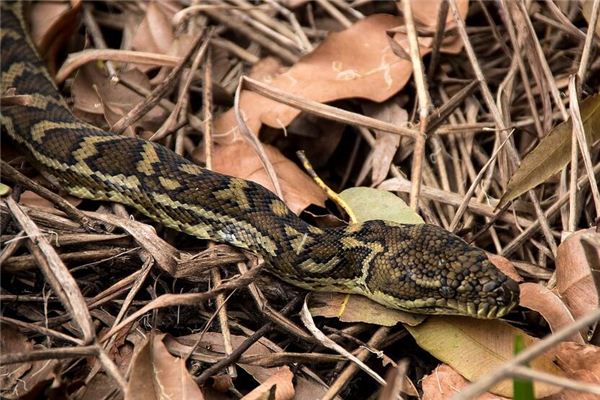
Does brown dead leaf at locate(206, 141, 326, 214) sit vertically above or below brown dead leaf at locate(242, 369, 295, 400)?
above

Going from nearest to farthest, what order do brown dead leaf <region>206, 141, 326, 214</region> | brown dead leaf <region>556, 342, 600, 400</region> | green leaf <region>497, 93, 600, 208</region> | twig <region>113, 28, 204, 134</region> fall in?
1. brown dead leaf <region>556, 342, 600, 400</region>
2. green leaf <region>497, 93, 600, 208</region>
3. brown dead leaf <region>206, 141, 326, 214</region>
4. twig <region>113, 28, 204, 134</region>

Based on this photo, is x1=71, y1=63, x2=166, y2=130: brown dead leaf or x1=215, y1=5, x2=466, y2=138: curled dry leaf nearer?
x1=215, y1=5, x2=466, y2=138: curled dry leaf

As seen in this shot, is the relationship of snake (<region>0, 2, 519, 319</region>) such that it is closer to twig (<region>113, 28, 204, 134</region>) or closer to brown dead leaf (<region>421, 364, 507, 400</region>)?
twig (<region>113, 28, 204, 134</region>)

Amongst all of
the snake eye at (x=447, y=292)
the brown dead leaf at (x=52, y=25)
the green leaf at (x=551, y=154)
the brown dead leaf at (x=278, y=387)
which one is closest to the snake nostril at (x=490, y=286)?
the snake eye at (x=447, y=292)

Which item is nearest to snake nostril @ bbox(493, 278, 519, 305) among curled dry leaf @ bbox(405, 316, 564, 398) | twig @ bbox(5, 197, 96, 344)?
curled dry leaf @ bbox(405, 316, 564, 398)

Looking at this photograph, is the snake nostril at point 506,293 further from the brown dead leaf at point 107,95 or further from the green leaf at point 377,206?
the brown dead leaf at point 107,95

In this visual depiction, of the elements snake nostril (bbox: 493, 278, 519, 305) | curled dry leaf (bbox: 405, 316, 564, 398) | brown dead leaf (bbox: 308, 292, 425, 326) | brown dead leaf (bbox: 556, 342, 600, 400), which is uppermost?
snake nostril (bbox: 493, 278, 519, 305)

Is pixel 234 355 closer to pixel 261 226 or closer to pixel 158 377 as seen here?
pixel 158 377

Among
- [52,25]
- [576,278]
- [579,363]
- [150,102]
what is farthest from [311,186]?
[52,25]
